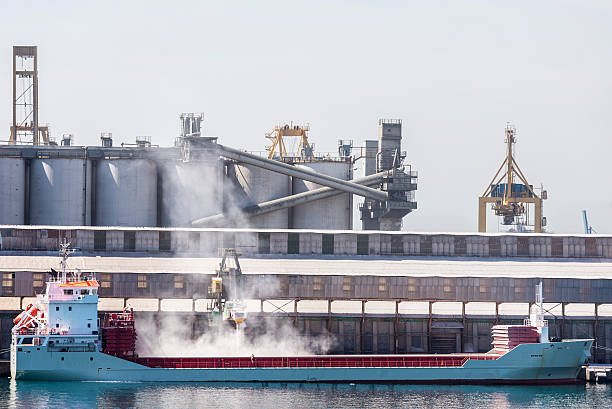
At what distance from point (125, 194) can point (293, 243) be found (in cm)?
2219

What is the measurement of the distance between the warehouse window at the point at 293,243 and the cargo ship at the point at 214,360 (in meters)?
13.9

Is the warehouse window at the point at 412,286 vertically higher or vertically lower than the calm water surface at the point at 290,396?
higher

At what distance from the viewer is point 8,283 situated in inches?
3740

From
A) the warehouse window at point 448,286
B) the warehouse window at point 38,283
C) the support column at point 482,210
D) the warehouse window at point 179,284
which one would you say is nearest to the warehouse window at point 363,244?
the warehouse window at point 448,286

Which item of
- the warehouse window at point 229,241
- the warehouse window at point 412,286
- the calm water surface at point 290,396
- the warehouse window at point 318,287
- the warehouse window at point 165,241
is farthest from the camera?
the warehouse window at point 229,241

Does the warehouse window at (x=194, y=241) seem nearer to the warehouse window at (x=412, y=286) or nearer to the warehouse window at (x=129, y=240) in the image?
the warehouse window at (x=129, y=240)

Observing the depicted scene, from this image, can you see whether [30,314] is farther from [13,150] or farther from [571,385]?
[571,385]

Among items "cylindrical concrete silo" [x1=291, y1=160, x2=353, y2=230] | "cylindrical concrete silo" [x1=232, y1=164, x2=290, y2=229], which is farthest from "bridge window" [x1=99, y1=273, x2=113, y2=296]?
"cylindrical concrete silo" [x1=291, y1=160, x2=353, y2=230]

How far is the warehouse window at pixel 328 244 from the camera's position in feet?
334

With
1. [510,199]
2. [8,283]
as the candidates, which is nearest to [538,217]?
[510,199]

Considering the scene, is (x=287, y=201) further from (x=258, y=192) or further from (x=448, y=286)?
(x=448, y=286)

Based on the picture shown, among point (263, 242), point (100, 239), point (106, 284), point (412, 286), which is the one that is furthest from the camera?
point (263, 242)

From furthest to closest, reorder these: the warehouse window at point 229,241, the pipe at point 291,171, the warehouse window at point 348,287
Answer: the pipe at point 291,171
the warehouse window at point 229,241
the warehouse window at point 348,287

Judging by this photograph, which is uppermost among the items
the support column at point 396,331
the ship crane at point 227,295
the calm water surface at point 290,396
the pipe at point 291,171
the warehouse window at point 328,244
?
the pipe at point 291,171
